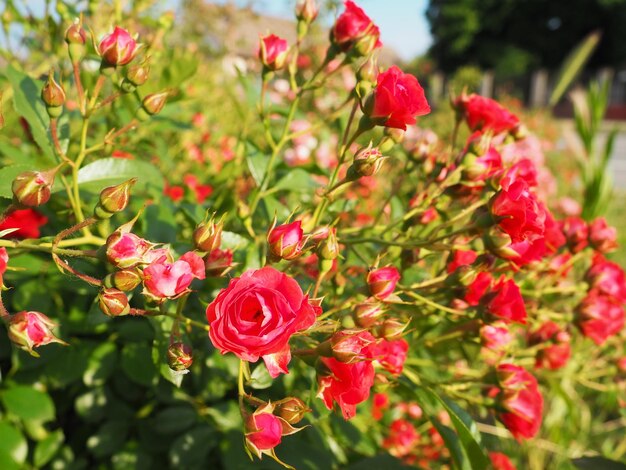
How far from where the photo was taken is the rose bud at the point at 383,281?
64cm

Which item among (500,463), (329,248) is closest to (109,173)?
(329,248)

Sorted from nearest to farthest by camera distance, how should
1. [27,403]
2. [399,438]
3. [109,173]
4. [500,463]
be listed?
[109,173] < [27,403] < [399,438] < [500,463]

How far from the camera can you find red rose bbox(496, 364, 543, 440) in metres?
0.76

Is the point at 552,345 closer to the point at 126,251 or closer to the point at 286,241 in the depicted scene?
the point at 286,241

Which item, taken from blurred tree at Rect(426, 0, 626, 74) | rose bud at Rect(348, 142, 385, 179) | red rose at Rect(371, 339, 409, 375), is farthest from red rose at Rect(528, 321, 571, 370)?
blurred tree at Rect(426, 0, 626, 74)

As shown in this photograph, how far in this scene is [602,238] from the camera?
3.06 feet

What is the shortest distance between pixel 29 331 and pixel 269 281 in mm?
205

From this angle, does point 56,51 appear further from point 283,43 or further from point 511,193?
point 511,193

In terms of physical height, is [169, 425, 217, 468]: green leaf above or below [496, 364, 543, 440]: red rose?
below

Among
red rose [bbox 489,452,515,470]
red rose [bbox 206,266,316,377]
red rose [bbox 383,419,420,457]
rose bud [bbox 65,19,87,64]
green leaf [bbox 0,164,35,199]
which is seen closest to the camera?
red rose [bbox 206,266,316,377]

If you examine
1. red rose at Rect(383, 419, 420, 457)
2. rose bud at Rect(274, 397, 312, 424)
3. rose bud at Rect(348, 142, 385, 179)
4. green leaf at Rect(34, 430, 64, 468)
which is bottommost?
red rose at Rect(383, 419, 420, 457)

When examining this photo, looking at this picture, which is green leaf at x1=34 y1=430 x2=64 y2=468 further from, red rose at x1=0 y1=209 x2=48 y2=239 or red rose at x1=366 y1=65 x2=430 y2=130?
red rose at x1=366 y1=65 x2=430 y2=130

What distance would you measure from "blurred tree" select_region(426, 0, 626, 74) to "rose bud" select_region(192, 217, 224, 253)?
27.2 m

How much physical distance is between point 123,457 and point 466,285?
2.02ft
